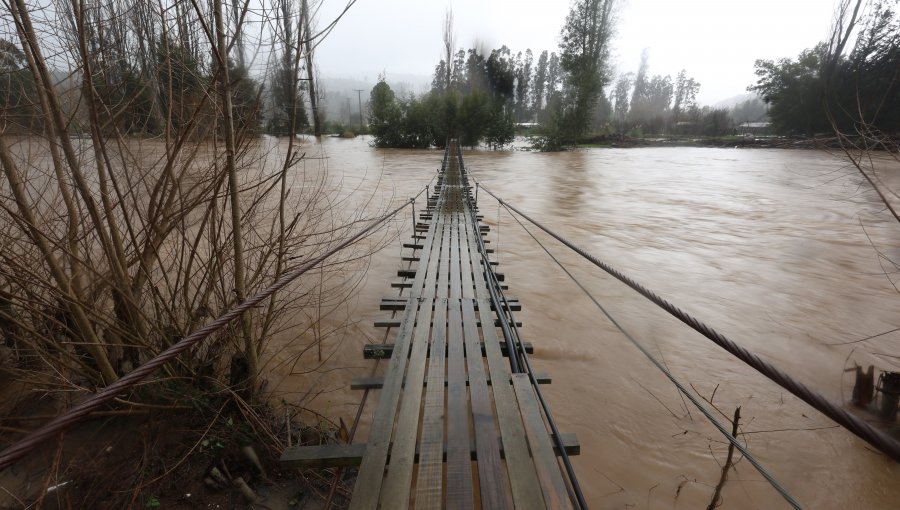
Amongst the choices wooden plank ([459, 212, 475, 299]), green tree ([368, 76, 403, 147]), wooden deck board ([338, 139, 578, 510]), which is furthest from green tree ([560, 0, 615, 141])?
wooden deck board ([338, 139, 578, 510])

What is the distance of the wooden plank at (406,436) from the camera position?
4.30 ft

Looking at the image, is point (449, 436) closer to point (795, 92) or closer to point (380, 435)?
point (380, 435)

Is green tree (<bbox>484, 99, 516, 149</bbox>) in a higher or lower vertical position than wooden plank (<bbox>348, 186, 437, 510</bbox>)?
higher

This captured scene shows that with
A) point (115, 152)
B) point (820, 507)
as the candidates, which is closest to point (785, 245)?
point (820, 507)

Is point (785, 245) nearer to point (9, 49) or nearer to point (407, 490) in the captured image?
point (407, 490)

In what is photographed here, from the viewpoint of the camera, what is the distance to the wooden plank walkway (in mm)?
1329

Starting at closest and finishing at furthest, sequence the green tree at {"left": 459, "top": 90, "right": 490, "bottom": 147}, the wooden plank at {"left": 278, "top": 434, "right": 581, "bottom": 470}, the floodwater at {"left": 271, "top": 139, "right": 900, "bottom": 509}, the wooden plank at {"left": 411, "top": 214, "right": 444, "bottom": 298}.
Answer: the wooden plank at {"left": 278, "top": 434, "right": 581, "bottom": 470} → the floodwater at {"left": 271, "top": 139, "right": 900, "bottom": 509} → the wooden plank at {"left": 411, "top": 214, "right": 444, "bottom": 298} → the green tree at {"left": 459, "top": 90, "right": 490, "bottom": 147}

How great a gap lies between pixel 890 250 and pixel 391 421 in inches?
342

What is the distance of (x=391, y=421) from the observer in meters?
1.61

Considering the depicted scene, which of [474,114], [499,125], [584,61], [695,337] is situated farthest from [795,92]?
[695,337]

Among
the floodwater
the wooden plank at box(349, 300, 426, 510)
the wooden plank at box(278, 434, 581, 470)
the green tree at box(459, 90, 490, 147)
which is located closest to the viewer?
the wooden plank at box(349, 300, 426, 510)

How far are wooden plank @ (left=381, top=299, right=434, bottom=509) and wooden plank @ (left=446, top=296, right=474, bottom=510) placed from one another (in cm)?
14

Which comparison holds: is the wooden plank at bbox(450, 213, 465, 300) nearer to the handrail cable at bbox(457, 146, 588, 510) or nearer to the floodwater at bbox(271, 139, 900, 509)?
the handrail cable at bbox(457, 146, 588, 510)

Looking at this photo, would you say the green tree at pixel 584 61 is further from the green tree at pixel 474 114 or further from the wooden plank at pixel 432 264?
the wooden plank at pixel 432 264
